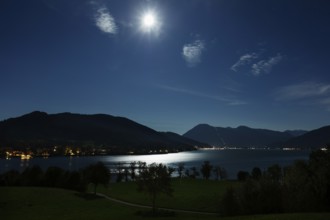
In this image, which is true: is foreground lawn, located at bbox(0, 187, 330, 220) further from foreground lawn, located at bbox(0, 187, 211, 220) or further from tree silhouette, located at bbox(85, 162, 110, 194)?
tree silhouette, located at bbox(85, 162, 110, 194)

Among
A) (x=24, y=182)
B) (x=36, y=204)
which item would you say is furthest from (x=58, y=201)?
(x=24, y=182)

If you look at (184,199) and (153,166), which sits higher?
(153,166)

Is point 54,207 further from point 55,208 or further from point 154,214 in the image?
point 154,214

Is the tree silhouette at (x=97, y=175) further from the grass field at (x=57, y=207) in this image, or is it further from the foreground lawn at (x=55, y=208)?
the foreground lawn at (x=55, y=208)

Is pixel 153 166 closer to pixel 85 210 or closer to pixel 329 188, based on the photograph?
pixel 85 210

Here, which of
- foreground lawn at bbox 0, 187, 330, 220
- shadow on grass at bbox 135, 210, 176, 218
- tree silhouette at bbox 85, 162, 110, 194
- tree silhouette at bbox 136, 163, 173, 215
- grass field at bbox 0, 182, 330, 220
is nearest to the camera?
foreground lawn at bbox 0, 187, 330, 220

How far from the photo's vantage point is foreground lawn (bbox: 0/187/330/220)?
201 ft

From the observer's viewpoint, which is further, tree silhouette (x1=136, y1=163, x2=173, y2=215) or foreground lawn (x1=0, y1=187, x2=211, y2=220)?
tree silhouette (x1=136, y1=163, x2=173, y2=215)

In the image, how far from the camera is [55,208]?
7144cm

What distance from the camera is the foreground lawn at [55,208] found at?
61281 mm

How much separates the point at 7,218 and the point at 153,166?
Result: 32684 mm

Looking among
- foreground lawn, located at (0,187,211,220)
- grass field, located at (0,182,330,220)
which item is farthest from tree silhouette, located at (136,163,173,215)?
foreground lawn, located at (0,187,211,220)

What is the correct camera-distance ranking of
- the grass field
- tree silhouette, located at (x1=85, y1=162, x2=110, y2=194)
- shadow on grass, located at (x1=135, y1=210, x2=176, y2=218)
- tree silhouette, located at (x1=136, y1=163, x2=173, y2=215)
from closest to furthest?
1. the grass field
2. shadow on grass, located at (x1=135, y1=210, x2=176, y2=218)
3. tree silhouette, located at (x1=136, y1=163, x2=173, y2=215)
4. tree silhouette, located at (x1=85, y1=162, x2=110, y2=194)

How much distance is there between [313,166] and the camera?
5778cm
